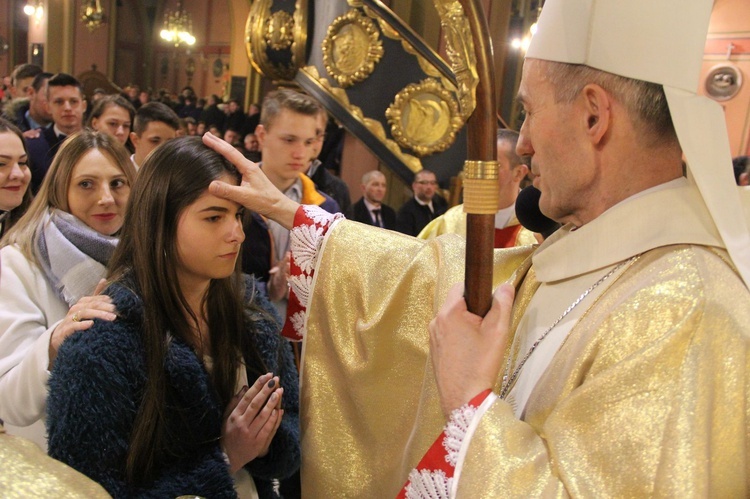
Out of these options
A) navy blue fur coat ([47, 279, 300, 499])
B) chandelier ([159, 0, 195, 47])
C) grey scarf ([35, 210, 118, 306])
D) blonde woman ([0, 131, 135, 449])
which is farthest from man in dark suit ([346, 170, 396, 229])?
chandelier ([159, 0, 195, 47])

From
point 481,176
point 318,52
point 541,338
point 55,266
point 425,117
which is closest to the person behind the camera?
point 481,176

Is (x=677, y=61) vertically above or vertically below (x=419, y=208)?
above

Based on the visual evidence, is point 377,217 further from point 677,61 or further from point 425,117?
point 677,61

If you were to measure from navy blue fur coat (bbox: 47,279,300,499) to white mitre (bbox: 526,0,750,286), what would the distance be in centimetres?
110

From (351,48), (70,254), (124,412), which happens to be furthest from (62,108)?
(124,412)

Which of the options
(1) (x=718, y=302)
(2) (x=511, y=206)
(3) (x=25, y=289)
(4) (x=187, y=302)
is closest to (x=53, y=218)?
(3) (x=25, y=289)

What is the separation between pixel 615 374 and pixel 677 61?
551 mm

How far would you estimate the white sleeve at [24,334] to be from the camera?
181 centimetres

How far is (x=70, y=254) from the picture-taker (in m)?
2.17

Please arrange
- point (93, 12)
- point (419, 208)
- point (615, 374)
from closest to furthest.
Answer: point (615, 374)
point (419, 208)
point (93, 12)

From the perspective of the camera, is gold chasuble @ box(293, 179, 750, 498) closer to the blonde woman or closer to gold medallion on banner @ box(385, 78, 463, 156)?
the blonde woman

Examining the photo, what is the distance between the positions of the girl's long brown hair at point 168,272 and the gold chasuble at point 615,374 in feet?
1.47

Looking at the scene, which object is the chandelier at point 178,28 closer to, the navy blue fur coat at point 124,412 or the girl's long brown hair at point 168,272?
the girl's long brown hair at point 168,272

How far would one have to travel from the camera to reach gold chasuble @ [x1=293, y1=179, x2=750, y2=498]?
1.01 m
